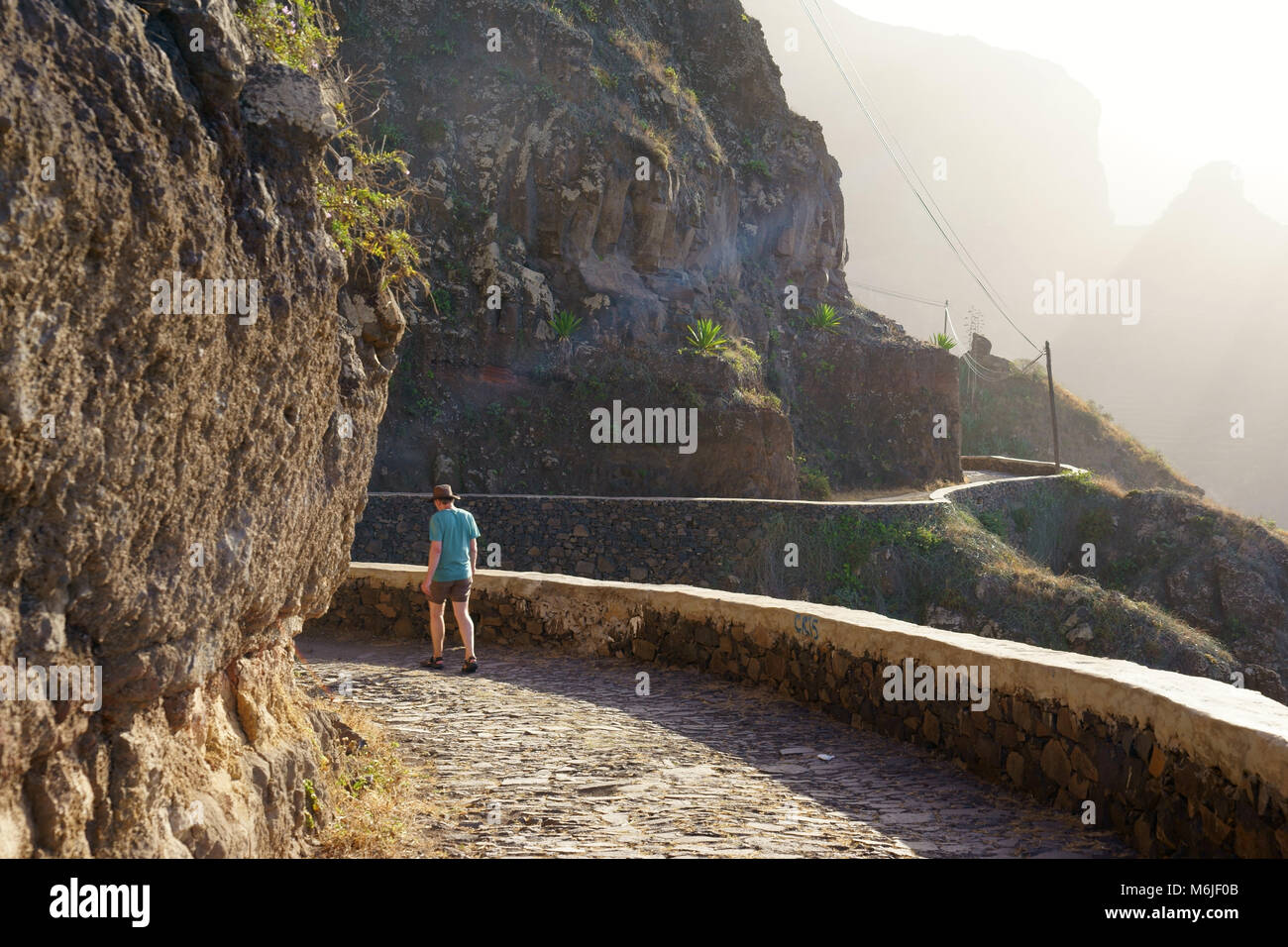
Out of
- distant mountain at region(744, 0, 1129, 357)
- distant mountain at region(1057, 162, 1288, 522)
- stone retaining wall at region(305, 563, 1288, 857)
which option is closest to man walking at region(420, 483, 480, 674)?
stone retaining wall at region(305, 563, 1288, 857)

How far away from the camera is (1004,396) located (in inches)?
2178

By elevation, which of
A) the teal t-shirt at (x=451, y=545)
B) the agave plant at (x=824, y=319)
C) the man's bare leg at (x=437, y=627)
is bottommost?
the man's bare leg at (x=437, y=627)

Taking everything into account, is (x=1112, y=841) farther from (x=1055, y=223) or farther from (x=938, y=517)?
(x=1055, y=223)

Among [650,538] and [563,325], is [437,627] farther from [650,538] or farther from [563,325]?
[563,325]

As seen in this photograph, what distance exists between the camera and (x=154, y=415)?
2.95m

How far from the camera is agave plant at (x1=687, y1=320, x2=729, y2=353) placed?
2844 centimetres

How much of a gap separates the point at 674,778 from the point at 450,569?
3.63 meters

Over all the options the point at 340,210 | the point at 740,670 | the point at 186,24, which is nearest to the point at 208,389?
the point at 186,24
